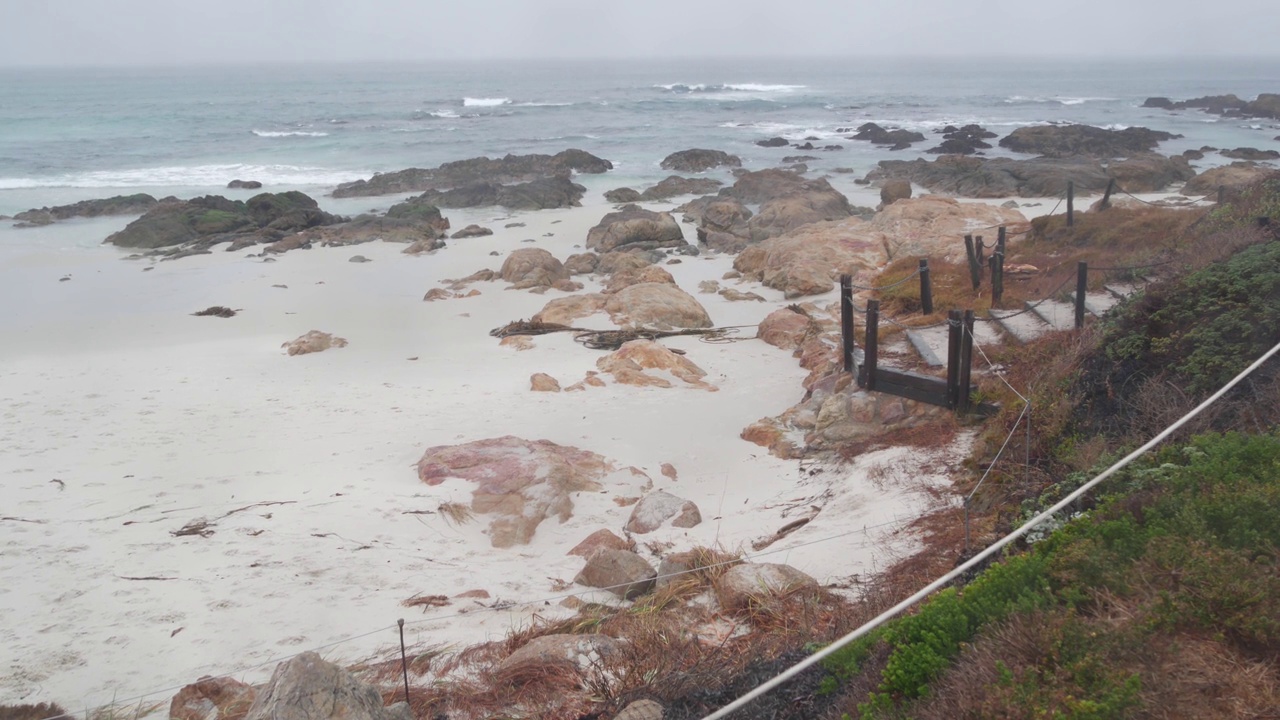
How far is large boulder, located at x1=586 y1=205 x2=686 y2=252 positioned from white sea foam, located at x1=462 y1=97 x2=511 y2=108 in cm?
5488

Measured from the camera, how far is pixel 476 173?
3394cm

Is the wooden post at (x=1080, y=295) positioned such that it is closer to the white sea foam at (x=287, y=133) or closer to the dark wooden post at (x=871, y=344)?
the dark wooden post at (x=871, y=344)

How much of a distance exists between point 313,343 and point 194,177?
28.2 metres

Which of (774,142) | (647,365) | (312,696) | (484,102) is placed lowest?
(647,365)

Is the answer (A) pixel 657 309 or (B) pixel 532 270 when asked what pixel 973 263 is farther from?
(B) pixel 532 270

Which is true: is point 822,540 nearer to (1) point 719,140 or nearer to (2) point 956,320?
(2) point 956,320

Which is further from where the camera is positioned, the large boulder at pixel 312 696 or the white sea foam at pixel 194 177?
the white sea foam at pixel 194 177

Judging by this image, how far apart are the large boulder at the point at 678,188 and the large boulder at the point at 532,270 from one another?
11.2 meters

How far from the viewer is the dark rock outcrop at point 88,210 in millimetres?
25453

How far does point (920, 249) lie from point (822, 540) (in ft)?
37.9

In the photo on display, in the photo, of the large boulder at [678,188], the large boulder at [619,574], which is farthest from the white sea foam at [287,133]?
the large boulder at [619,574]

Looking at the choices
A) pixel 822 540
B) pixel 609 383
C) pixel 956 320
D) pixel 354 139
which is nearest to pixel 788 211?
pixel 609 383

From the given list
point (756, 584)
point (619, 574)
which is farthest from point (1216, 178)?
point (619, 574)

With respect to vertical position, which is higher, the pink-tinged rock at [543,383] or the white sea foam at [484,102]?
the white sea foam at [484,102]
